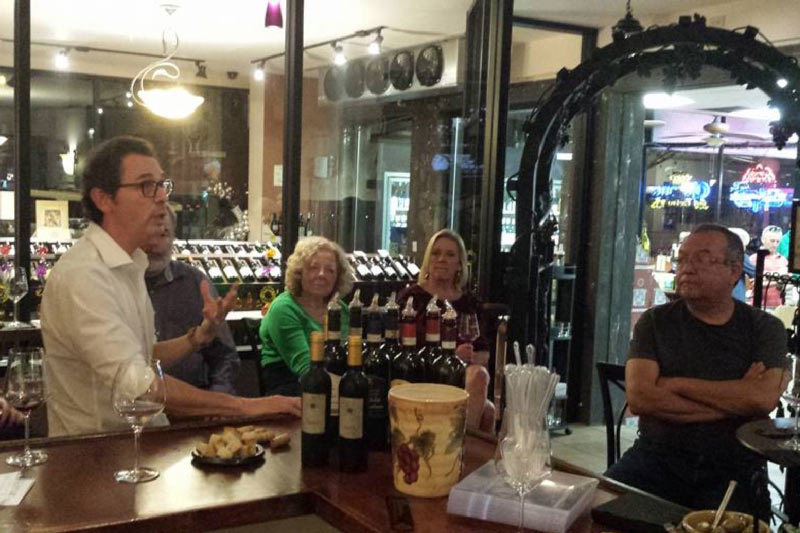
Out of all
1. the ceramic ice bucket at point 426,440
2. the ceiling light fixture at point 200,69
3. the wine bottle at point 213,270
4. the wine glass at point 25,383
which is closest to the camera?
the ceramic ice bucket at point 426,440

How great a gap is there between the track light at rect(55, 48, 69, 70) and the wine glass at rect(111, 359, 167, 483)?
5428 mm

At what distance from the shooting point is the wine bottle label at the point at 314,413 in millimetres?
1939

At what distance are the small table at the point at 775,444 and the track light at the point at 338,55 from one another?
4.59 meters

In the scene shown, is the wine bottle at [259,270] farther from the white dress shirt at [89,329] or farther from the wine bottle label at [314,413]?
the wine bottle label at [314,413]

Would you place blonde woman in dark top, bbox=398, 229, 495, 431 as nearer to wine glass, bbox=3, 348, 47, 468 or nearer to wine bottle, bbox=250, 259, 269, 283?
wine bottle, bbox=250, 259, 269, 283

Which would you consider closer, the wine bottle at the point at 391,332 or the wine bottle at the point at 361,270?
the wine bottle at the point at 391,332

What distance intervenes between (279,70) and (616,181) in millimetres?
2911

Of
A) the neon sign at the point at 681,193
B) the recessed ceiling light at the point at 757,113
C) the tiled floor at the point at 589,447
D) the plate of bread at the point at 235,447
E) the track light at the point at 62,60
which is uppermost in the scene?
the track light at the point at 62,60

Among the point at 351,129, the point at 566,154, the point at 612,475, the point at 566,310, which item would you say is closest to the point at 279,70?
the point at 351,129

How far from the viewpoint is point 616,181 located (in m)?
5.89

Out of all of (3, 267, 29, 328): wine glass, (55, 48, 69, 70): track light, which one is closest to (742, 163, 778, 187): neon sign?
→ (55, 48, 69, 70): track light

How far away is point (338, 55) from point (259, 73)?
3.62 feet

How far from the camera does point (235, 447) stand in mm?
1998

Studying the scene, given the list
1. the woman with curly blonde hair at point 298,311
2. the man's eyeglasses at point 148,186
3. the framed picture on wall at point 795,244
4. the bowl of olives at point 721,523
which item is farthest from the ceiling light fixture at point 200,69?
the bowl of olives at point 721,523
